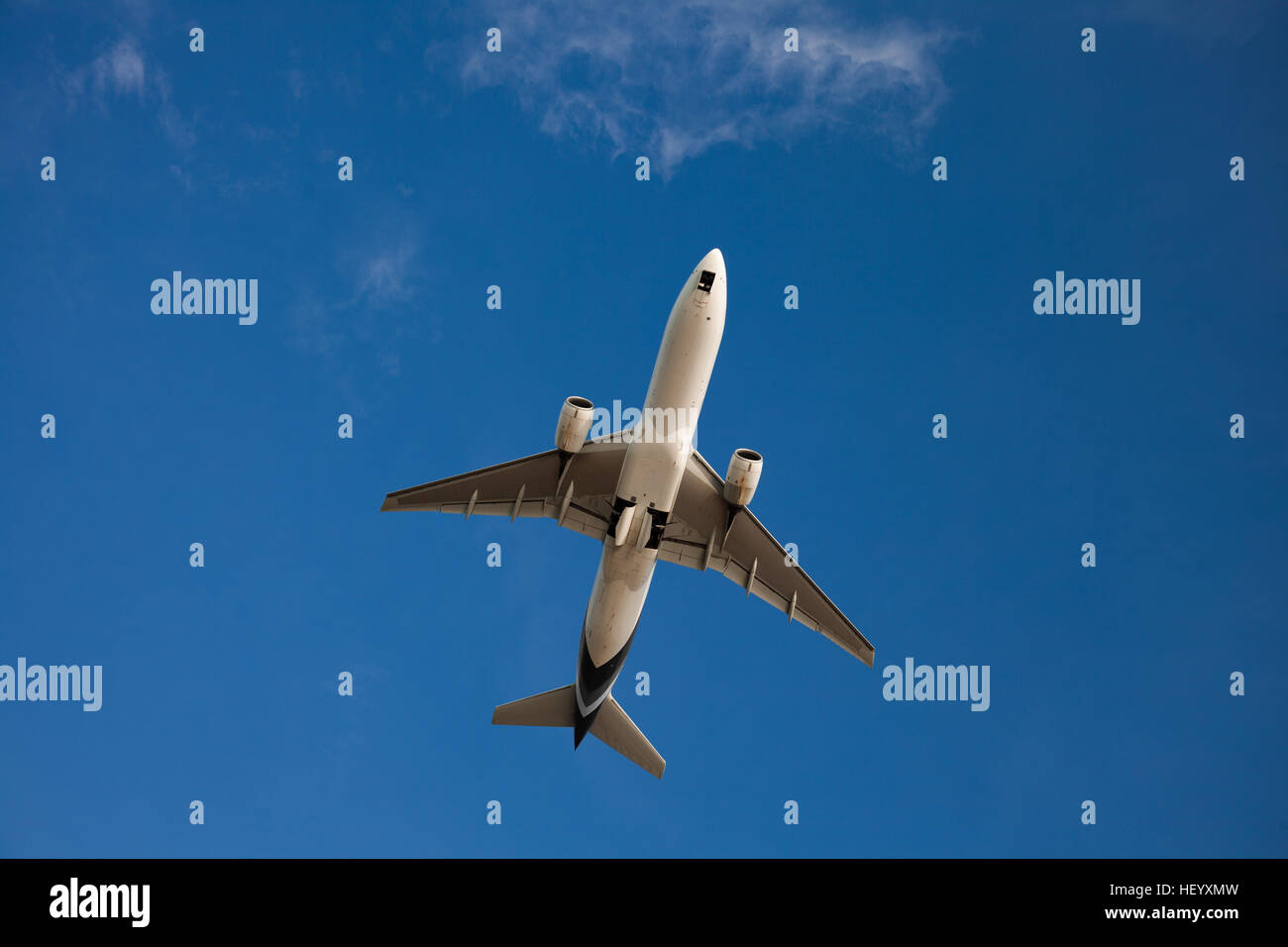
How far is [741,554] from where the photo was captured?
38.2 m

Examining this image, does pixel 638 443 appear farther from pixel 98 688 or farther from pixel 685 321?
pixel 98 688

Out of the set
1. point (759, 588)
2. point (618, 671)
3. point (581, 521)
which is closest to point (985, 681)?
point (759, 588)

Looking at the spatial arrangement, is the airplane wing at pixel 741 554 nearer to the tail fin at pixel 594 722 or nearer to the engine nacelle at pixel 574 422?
the engine nacelle at pixel 574 422

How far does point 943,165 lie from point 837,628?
20457mm

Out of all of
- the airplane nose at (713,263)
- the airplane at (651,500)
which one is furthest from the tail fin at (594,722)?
the airplane nose at (713,263)

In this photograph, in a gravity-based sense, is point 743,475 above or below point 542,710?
above

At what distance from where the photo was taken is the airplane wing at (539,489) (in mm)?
36375

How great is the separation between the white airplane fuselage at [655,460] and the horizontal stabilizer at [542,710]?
5.77 m

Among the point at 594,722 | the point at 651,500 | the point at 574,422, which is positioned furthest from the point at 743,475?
the point at 594,722

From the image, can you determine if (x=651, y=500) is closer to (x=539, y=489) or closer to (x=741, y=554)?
(x=539, y=489)

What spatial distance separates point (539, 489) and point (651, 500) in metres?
5.96

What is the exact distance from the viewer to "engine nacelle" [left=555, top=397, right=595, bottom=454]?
111 feet

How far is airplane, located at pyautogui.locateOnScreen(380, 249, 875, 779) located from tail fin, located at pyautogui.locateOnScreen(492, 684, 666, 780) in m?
0.88

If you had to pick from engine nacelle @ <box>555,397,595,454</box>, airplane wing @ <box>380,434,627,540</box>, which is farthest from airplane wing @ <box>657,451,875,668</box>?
engine nacelle @ <box>555,397,595,454</box>
